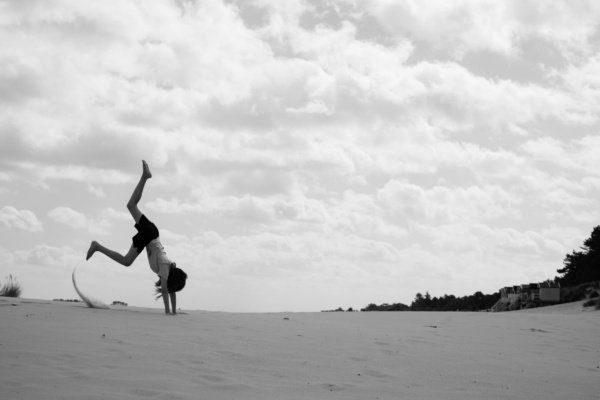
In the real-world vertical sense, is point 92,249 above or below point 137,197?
below

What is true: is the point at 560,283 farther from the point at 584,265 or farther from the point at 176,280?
the point at 176,280

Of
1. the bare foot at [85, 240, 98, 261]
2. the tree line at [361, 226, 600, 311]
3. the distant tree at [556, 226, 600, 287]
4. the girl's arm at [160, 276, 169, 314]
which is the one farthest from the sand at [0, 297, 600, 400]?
the distant tree at [556, 226, 600, 287]

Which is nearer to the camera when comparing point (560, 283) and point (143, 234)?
point (143, 234)

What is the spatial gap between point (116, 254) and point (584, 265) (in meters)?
29.1

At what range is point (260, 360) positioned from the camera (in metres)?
6.11

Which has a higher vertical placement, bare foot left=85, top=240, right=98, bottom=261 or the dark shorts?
the dark shorts

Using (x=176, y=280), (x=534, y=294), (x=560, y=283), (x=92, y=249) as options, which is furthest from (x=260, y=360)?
(x=560, y=283)

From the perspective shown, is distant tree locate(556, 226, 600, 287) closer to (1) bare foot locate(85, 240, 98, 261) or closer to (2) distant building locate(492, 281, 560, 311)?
(2) distant building locate(492, 281, 560, 311)

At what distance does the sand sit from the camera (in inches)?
194

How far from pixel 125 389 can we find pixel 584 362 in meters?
5.31

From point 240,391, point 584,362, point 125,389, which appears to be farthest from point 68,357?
point 584,362

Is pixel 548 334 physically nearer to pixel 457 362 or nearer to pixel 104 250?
pixel 457 362

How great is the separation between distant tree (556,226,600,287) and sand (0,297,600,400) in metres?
23.4

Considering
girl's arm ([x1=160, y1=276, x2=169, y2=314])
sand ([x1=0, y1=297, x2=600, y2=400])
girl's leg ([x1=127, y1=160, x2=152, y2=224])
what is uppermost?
girl's leg ([x1=127, y1=160, x2=152, y2=224])
